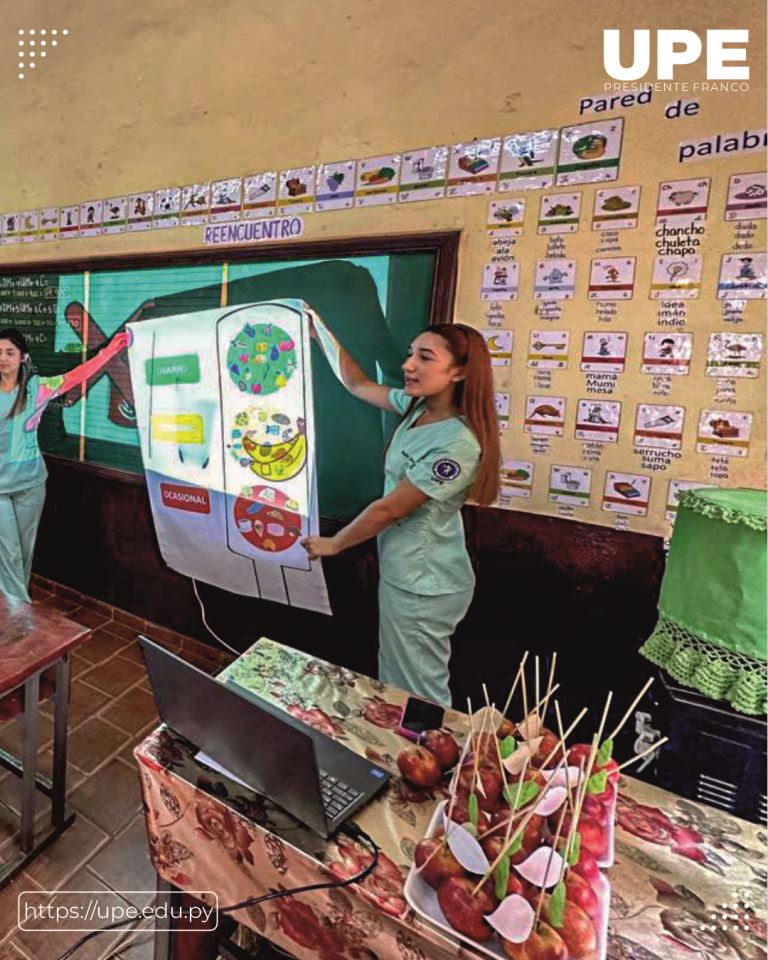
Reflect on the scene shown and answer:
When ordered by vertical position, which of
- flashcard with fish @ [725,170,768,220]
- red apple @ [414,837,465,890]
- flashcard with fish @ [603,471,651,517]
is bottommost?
red apple @ [414,837,465,890]

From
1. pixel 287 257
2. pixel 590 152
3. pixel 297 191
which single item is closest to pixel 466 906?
pixel 590 152

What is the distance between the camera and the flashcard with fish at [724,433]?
5.51ft

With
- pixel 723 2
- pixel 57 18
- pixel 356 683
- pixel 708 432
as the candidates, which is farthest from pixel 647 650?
pixel 57 18

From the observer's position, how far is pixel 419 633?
196 centimetres

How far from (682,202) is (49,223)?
3266 mm

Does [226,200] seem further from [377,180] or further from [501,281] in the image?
[501,281]

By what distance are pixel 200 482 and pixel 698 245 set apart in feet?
7.27

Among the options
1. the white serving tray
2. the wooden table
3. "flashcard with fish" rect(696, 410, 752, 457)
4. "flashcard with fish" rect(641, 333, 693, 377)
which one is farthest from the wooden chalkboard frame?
the white serving tray

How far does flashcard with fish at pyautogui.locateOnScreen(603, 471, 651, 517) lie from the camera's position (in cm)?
184

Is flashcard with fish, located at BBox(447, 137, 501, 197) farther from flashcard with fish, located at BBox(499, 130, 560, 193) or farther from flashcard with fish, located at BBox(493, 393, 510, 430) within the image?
flashcard with fish, located at BBox(493, 393, 510, 430)

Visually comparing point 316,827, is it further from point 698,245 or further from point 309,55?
point 309,55

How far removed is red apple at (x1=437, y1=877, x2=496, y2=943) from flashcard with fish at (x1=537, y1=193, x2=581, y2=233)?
1.85 meters

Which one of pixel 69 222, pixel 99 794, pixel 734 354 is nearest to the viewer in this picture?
pixel 734 354

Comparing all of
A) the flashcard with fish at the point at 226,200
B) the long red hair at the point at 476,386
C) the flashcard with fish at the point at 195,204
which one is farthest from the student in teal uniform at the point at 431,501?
the flashcard with fish at the point at 195,204
